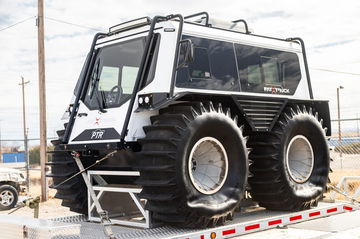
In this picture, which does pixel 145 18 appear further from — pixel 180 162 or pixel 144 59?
pixel 180 162

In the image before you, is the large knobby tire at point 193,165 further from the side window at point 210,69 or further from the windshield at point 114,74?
the windshield at point 114,74

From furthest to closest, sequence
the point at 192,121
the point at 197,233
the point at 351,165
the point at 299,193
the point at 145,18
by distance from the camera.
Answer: the point at 351,165 < the point at 299,193 < the point at 145,18 < the point at 192,121 < the point at 197,233

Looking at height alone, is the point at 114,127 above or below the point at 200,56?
below

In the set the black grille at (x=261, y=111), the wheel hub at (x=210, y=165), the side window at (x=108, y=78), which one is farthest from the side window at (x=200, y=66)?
the side window at (x=108, y=78)

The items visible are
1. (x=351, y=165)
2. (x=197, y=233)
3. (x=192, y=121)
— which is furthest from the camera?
(x=351, y=165)

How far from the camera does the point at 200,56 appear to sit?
6.87m

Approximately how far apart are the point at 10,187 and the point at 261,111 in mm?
9709

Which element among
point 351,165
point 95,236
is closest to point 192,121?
point 95,236

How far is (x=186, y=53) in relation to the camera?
6262 mm

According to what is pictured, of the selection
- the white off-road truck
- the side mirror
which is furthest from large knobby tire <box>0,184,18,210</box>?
the side mirror

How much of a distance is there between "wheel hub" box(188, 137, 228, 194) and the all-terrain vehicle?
0.04ft

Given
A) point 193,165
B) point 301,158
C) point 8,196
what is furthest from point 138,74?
point 8,196

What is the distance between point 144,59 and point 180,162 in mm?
1530

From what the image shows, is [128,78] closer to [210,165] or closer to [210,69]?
[210,69]
